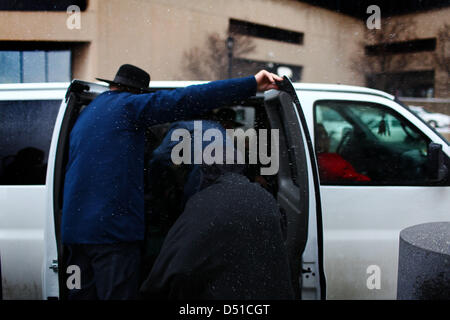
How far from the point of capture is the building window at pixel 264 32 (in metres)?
18.9

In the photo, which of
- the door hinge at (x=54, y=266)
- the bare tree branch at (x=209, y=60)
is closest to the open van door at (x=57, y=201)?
the door hinge at (x=54, y=266)

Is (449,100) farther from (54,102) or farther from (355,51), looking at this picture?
(54,102)

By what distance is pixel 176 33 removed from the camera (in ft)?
53.9

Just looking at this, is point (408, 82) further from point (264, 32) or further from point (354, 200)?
point (354, 200)

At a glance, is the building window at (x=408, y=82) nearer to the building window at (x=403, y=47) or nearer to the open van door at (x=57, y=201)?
Result: the building window at (x=403, y=47)

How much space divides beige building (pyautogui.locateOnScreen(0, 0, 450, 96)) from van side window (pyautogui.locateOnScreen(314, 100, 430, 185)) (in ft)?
24.7

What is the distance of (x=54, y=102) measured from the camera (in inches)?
122

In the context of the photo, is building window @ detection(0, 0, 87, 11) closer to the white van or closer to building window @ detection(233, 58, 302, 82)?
building window @ detection(233, 58, 302, 82)

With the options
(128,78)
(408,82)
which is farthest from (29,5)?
(408,82)

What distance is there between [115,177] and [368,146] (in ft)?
8.22

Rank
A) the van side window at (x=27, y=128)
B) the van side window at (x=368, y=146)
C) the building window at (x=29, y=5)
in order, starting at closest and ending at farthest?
1. the van side window at (x=27, y=128)
2. the van side window at (x=368, y=146)
3. the building window at (x=29, y=5)

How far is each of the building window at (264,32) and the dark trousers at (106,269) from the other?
1750 centimetres

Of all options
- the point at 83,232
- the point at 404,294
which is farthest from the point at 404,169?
the point at 83,232
